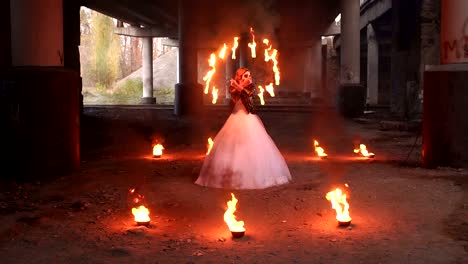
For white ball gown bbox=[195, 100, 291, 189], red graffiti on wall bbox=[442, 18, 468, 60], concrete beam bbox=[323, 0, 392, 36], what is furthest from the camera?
concrete beam bbox=[323, 0, 392, 36]

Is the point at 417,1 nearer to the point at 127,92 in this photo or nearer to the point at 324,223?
the point at 324,223

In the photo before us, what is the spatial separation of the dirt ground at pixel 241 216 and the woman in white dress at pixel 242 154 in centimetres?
24

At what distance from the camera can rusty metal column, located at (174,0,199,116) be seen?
26406 millimetres

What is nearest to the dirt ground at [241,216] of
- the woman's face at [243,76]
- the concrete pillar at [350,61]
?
the woman's face at [243,76]

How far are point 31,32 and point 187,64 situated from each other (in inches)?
665

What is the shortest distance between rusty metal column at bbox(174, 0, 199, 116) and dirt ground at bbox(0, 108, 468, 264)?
14.1 meters

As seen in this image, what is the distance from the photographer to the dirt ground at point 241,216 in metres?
5.68

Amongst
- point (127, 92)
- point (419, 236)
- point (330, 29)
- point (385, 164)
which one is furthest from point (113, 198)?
point (127, 92)

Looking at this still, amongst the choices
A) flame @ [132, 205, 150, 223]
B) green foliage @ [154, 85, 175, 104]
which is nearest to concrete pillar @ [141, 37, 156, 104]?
green foliage @ [154, 85, 175, 104]

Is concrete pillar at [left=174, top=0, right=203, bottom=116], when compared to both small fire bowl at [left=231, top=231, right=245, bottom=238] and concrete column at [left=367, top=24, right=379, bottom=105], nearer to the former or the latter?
concrete column at [left=367, top=24, right=379, bottom=105]

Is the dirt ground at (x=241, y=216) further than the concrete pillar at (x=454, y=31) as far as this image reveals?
No

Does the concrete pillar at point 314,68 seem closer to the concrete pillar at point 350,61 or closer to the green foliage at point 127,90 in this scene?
the concrete pillar at point 350,61

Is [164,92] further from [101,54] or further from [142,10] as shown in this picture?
[142,10]

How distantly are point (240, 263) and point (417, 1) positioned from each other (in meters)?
20.9
